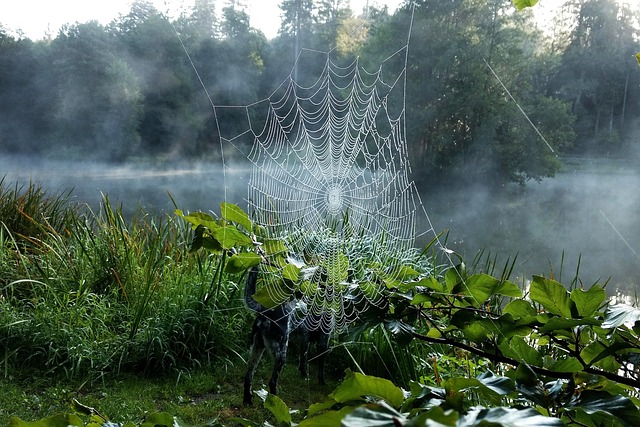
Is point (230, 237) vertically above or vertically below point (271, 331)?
above

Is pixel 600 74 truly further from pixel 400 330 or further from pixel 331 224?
pixel 400 330

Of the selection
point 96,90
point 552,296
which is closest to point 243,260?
point 552,296

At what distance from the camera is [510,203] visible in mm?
3713

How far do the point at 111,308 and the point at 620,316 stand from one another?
1.82 metres

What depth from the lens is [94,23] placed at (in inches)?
141

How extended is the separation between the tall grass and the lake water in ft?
3.51

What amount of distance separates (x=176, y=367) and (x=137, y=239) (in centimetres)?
82

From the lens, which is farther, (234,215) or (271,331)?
(271,331)

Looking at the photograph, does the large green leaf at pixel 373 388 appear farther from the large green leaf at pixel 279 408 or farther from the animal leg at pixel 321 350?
the animal leg at pixel 321 350

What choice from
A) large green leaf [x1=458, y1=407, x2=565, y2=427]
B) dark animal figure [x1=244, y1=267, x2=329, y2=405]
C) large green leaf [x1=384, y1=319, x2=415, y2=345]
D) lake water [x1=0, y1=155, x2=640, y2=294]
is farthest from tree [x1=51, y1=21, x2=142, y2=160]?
large green leaf [x1=458, y1=407, x2=565, y2=427]

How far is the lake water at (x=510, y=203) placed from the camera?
350 centimetres

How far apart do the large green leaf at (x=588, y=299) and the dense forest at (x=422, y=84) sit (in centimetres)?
303

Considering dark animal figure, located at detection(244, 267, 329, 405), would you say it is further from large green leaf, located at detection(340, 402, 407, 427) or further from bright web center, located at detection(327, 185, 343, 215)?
large green leaf, located at detection(340, 402, 407, 427)

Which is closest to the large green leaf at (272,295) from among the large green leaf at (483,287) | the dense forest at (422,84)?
the large green leaf at (483,287)
